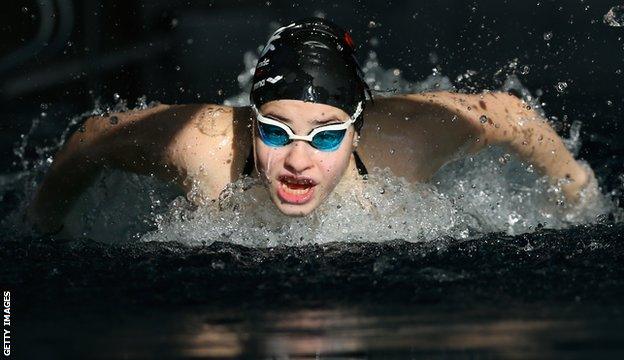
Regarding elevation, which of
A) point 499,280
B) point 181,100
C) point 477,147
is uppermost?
point 181,100

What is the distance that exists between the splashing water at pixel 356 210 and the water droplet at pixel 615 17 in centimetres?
180

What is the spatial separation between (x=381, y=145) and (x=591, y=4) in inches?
103

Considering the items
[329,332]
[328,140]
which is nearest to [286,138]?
[328,140]

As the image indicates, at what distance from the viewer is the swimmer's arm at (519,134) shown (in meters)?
4.65

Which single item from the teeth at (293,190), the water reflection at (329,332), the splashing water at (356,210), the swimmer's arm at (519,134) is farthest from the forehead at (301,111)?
the water reflection at (329,332)

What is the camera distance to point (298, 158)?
13.7 ft

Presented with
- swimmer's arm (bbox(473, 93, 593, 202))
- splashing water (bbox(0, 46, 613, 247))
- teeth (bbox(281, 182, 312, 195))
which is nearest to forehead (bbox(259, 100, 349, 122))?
teeth (bbox(281, 182, 312, 195))

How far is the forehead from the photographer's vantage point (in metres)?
4.21

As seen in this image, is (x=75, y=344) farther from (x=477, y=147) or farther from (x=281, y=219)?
(x=477, y=147)

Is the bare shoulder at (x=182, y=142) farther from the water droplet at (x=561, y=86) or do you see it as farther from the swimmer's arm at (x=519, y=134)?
the water droplet at (x=561, y=86)

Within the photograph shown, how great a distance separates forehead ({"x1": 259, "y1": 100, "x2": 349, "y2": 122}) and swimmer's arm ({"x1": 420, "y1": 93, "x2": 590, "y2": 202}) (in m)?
0.61

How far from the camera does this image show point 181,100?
6.70 metres

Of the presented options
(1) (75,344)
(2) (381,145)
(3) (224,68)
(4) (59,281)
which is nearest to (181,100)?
(3) (224,68)

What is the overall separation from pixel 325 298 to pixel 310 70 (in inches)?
44.5
